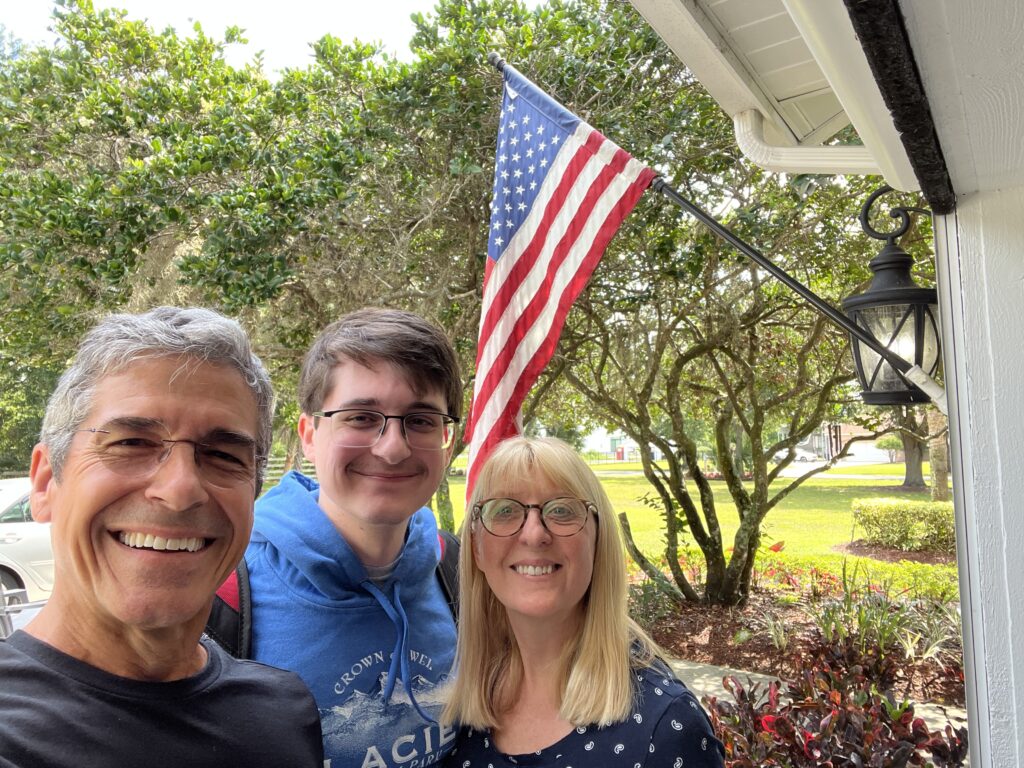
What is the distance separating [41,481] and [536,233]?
8.59ft

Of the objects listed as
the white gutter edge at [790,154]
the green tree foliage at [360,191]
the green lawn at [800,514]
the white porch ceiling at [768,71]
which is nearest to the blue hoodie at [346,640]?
the white porch ceiling at [768,71]

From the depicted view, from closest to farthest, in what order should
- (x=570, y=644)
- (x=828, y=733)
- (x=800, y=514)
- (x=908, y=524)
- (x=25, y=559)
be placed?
(x=570, y=644)
(x=828, y=733)
(x=25, y=559)
(x=908, y=524)
(x=800, y=514)

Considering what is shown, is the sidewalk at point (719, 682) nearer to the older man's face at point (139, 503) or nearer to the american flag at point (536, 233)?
the american flag at point (536, 233)

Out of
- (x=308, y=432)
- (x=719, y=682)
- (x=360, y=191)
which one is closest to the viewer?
(x=308, y=432)

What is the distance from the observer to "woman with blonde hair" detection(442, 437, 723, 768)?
1646 mm

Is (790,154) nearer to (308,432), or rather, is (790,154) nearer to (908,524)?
(308,432)

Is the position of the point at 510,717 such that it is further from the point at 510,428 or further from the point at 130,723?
the point at 510,428

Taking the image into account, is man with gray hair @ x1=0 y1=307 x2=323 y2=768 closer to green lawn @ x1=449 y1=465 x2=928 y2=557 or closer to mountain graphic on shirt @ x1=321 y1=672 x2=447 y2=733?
mountain graphic on shirt @ x1=321 y1=672 x2=447 y2=733

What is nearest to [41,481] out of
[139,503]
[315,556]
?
[139,503]

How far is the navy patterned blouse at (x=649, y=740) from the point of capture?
152cm

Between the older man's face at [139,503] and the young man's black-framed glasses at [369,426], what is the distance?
536 millimetres

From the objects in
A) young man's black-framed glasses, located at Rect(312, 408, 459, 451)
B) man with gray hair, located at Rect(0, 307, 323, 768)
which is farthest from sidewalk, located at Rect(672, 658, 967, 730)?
man with gray hair, located at Rect(0, 307, 323, 768)

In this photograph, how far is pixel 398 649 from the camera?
177 cm

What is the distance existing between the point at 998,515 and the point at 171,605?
74.0 inches
